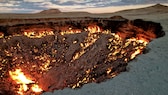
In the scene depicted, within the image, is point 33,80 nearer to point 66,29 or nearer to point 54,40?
point 54,40

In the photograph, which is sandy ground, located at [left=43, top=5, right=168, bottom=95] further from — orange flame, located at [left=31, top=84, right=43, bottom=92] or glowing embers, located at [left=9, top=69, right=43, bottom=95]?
glowing embers, located at [left=9, top=69, right=43, bottom=95]

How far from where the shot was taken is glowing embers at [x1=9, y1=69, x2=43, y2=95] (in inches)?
447

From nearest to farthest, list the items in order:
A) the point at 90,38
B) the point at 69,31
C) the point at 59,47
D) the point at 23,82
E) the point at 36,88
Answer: the point at 36,88, the point at 23,82, the point at 59,47, the point at 90,38, the point at 69,31

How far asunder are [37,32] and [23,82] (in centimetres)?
398

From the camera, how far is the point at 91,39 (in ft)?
45.3

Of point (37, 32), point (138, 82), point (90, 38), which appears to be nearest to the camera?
point (138, 82)

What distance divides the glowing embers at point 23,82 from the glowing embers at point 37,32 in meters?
3.10

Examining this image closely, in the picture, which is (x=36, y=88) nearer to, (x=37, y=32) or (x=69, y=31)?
(x=37, y=32)

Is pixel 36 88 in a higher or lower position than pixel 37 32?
lower

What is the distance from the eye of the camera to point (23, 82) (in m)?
11.8

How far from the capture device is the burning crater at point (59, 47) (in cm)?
1102

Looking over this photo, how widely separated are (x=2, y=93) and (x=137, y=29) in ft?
25.5

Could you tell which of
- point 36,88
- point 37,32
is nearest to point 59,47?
point 37,32

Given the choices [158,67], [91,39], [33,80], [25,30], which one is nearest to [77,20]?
[91,39]
